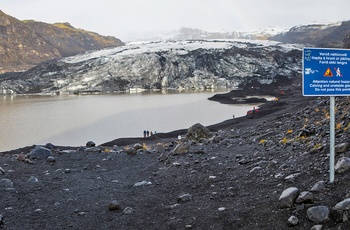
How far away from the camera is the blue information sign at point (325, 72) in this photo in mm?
4492

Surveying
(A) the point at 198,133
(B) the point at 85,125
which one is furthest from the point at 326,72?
(B) the point at 85,125

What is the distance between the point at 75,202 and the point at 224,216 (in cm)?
322

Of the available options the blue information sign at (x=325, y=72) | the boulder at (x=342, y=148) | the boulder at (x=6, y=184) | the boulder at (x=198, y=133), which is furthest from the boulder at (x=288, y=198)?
the boulder at (x=198, y=133)

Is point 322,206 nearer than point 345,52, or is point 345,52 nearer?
point 322,206

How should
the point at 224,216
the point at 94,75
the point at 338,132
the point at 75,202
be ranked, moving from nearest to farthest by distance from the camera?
the point at 224,216, the point at 75,202, the point at 338,132, the point at 94,75

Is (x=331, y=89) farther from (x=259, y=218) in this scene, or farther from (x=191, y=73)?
(x=191, y=73)

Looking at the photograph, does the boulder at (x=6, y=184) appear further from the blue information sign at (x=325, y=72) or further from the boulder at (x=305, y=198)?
the blue information sign at (x=325, y=72)

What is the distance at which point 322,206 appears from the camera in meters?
4.25

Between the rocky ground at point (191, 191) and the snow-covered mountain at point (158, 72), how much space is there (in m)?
90.5

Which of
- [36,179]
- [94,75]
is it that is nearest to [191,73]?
[94,75]

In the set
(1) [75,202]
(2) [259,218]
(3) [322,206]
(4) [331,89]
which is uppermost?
(4) [331,89]

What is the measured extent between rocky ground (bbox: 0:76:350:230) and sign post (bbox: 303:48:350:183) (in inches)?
53.4

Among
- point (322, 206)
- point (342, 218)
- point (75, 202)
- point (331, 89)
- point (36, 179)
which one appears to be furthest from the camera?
point (36, 179)

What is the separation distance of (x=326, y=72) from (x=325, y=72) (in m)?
0.01
